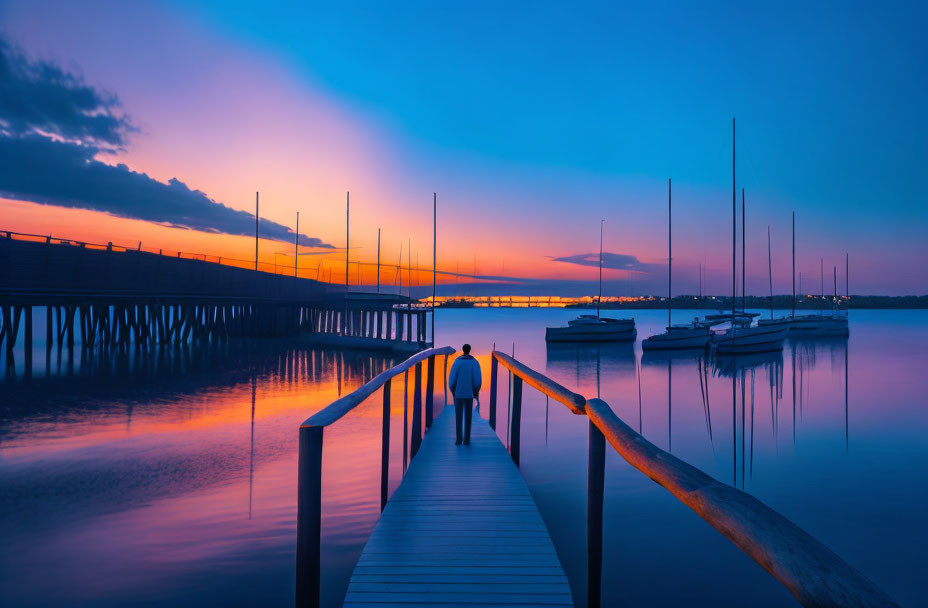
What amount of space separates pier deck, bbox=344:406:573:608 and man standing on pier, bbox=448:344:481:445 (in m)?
1.40

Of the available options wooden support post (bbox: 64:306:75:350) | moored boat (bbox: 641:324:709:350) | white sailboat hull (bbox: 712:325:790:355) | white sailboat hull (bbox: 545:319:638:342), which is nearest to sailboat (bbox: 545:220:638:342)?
white sailboat hull (bbox: 545:319:638:342)

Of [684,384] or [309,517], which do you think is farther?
[684,384]

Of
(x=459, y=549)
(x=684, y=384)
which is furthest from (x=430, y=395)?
(x=684, y=384)

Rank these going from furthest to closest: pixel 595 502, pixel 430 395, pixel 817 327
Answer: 1. pixel 817 327
2. pixel 430 395
3. pixel 595 502

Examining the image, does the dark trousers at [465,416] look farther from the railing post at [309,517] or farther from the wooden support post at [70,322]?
the wooden support post at [70,322]

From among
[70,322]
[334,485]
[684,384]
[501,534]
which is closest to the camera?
[501,534]

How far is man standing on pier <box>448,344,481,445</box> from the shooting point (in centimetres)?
795

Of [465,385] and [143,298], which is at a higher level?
[143,298]

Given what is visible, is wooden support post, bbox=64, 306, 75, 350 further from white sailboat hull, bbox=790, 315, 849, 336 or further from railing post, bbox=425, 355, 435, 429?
white sailboat hull, bbox=790, 315, 849, 336

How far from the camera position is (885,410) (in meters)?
19.4

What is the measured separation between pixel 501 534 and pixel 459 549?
0.49 metres

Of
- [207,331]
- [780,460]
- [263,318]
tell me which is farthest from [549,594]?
[263,318]

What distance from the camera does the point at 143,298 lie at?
1453 inches

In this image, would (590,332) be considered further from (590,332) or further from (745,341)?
(745,341)
